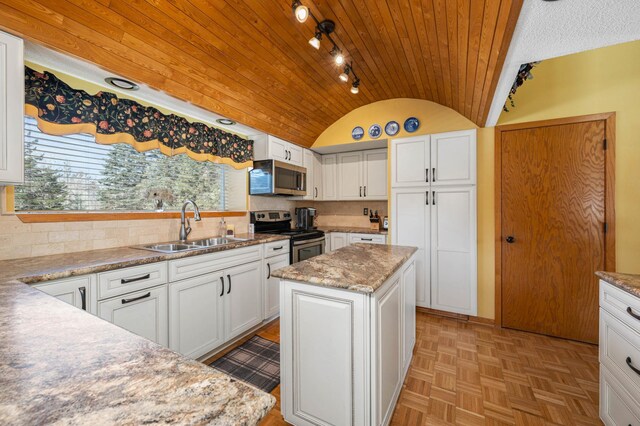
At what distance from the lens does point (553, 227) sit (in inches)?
106

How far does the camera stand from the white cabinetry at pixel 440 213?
3041 mm

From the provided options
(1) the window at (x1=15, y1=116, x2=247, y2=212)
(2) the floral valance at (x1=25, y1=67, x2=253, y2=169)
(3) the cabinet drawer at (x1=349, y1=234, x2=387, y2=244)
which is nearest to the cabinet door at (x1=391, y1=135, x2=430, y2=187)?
(3) the cabinet drawer at (x1=349, y1=234, x2=387, y2=244)

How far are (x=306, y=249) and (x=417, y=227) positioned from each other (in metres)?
1.40

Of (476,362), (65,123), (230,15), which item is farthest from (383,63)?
(476,362)

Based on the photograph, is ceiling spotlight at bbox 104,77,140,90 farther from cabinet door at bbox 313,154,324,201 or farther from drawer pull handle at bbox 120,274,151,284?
cabinet door at bbox 313,154,324,201

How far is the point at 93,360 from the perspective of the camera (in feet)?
1.87

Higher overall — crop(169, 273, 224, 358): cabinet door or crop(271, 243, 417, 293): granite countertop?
crop(271, 243, 417, 293): granite countertop

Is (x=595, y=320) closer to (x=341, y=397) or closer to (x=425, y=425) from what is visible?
(x=425, y=425)

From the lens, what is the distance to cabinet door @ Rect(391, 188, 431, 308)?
10.6 ft

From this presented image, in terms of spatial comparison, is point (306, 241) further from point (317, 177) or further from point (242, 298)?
point (317, 177)

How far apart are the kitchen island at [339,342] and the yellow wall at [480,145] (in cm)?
189

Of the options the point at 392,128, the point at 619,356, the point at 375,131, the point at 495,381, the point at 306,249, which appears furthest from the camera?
the point at 375,131

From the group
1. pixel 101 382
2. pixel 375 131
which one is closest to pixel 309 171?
pixel 375 131

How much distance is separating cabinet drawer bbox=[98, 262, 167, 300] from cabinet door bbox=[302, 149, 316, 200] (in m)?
2.44
